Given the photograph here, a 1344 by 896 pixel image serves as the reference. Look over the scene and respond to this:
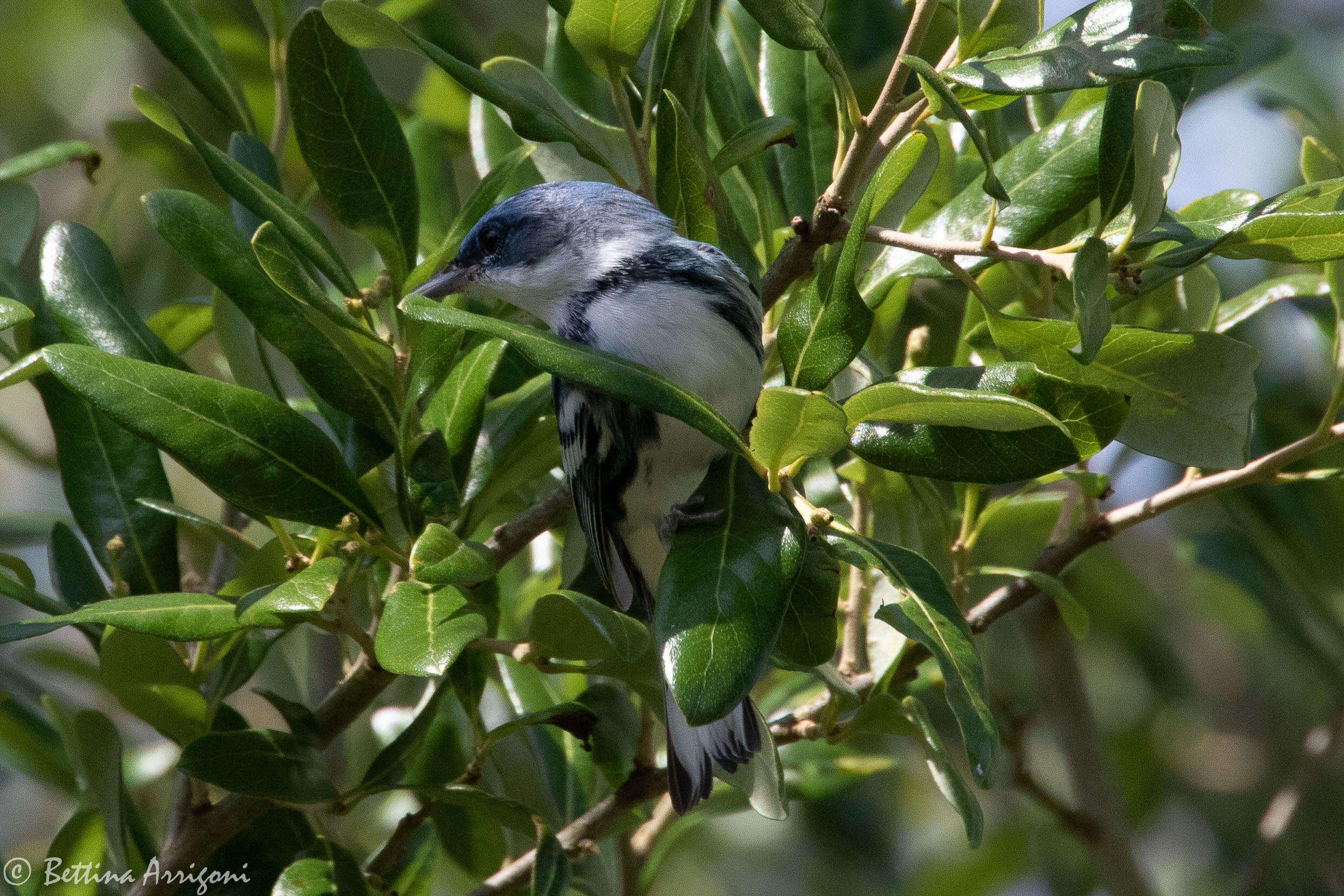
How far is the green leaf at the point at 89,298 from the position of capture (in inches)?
64.3

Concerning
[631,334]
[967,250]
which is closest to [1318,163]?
[967,250]

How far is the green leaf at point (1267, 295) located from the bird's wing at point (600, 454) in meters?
1.01

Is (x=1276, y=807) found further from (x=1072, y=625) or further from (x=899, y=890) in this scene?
(x=1072, y=625)

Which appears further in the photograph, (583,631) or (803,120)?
(803,120)

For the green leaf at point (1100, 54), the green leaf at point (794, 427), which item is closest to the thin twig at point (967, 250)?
the green leaf at point (1100, 54)

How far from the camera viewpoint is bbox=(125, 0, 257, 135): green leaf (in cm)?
198

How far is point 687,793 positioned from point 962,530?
2.08 ft

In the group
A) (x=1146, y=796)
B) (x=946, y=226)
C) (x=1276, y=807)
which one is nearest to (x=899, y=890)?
(x=1146, y=796)

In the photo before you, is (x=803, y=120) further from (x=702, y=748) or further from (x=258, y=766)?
(x=258, y=766)

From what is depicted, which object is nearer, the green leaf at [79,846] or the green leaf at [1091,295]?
the green leaf at [1091,295]

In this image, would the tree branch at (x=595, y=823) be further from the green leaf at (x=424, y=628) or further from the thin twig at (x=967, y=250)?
the thin twig at (x=967, y=250)

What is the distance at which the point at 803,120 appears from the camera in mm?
2055

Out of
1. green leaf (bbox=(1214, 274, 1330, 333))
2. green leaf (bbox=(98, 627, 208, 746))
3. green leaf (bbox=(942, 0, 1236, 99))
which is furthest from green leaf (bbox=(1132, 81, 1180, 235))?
green leaf (bbox=(98, 627, 208, 746))

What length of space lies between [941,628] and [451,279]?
1299mm
